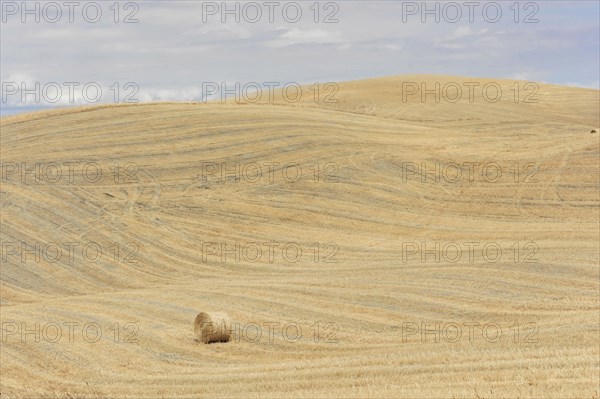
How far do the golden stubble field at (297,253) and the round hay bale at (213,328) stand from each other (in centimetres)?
40

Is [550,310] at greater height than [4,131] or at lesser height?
lesser

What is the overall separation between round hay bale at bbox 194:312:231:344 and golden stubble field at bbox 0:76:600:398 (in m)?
0.40

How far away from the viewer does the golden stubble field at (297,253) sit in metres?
21.8

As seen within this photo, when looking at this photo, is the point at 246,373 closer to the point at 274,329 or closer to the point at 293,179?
the point at 274,329

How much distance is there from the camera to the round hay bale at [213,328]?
2562 cm

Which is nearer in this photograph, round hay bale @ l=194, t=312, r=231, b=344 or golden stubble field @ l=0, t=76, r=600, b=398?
golden stubble field @ l=0, t=76, r=600, b=398

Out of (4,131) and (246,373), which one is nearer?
(246,373)

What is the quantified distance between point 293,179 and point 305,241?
7.91m

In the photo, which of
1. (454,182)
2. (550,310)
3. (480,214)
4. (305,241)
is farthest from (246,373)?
(454,182)

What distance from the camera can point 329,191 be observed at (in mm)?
46469

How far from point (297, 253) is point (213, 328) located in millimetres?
14213

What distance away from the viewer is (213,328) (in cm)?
2561

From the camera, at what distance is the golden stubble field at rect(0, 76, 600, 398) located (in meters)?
21.8

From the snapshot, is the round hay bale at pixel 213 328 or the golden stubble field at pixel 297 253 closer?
the golden stubble field at pixel 297 253
